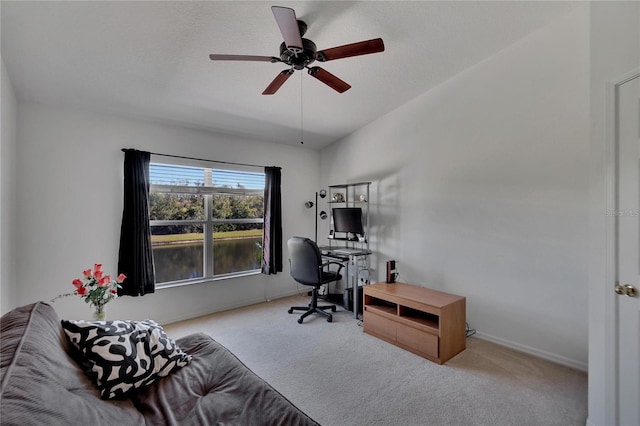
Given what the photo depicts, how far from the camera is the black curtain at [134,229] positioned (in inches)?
116

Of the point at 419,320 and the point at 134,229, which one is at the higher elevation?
the point at 134,229

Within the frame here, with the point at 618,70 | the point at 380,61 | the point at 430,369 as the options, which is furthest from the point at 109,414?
the point at 380,61

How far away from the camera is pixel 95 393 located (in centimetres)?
112

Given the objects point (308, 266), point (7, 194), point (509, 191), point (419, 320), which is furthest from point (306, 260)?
point (7, 194)

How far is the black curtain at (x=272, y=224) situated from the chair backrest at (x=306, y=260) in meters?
0.64

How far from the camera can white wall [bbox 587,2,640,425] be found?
1.48 metres

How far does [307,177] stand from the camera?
4.64 m

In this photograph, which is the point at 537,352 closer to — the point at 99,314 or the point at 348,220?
the point at 348,220

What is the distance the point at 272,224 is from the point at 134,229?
1.66 meters

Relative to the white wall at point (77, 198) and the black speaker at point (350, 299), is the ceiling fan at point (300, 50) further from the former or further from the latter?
the black speaker at point (350, 299)

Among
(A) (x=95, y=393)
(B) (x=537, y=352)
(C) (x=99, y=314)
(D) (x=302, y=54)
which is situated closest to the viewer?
(A) (x=95, y=393)

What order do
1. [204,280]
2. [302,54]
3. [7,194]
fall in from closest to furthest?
[302,54], [7,194], [204,280]

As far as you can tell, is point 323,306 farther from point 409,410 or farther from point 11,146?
point 11,146

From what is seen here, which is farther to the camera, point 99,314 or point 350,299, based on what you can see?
point 350,299
